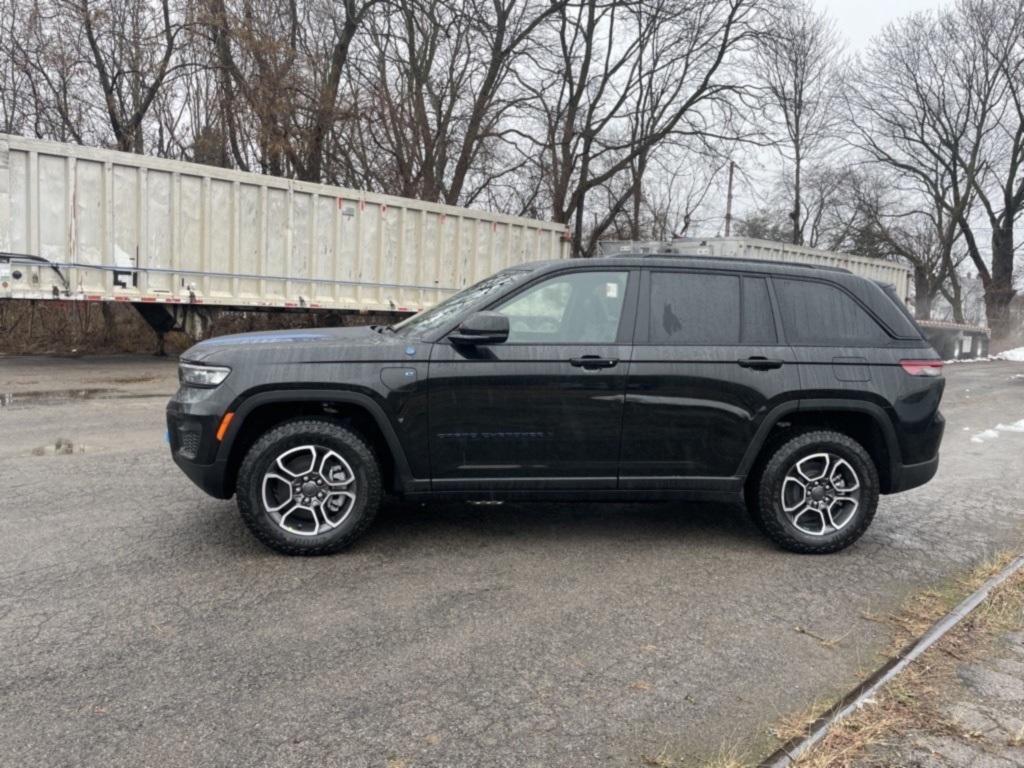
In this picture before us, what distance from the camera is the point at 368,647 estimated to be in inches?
127

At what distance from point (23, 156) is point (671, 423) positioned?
10596 mm

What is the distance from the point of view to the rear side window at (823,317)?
15.3 ft

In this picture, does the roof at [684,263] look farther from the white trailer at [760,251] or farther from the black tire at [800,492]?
the white trailer at [760,251]

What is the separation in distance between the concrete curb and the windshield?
2667mm

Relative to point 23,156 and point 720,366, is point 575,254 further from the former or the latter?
point 720,366

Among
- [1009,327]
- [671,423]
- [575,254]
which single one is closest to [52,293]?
[671,423]

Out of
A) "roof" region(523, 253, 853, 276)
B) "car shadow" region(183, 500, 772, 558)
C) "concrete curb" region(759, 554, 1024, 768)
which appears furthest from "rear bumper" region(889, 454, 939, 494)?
"roof" region(523, 253, 853, 276)

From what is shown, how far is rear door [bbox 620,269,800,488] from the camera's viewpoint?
14.5ft

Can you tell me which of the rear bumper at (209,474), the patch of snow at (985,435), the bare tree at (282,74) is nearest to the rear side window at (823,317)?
the rear bumper at (209,474)

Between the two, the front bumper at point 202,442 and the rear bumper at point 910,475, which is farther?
the rear bumper at point 910,475

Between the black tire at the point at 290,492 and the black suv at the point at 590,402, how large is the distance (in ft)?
0.04

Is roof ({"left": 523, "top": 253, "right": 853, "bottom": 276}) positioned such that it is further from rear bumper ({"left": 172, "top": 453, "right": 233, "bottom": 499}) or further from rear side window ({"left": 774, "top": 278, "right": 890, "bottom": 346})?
rear bumper ({"left": 172, "top": 453, "right": 233, "bottom": 499})

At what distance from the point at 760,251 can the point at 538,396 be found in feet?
52.9

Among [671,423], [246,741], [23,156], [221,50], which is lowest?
[246,741]
